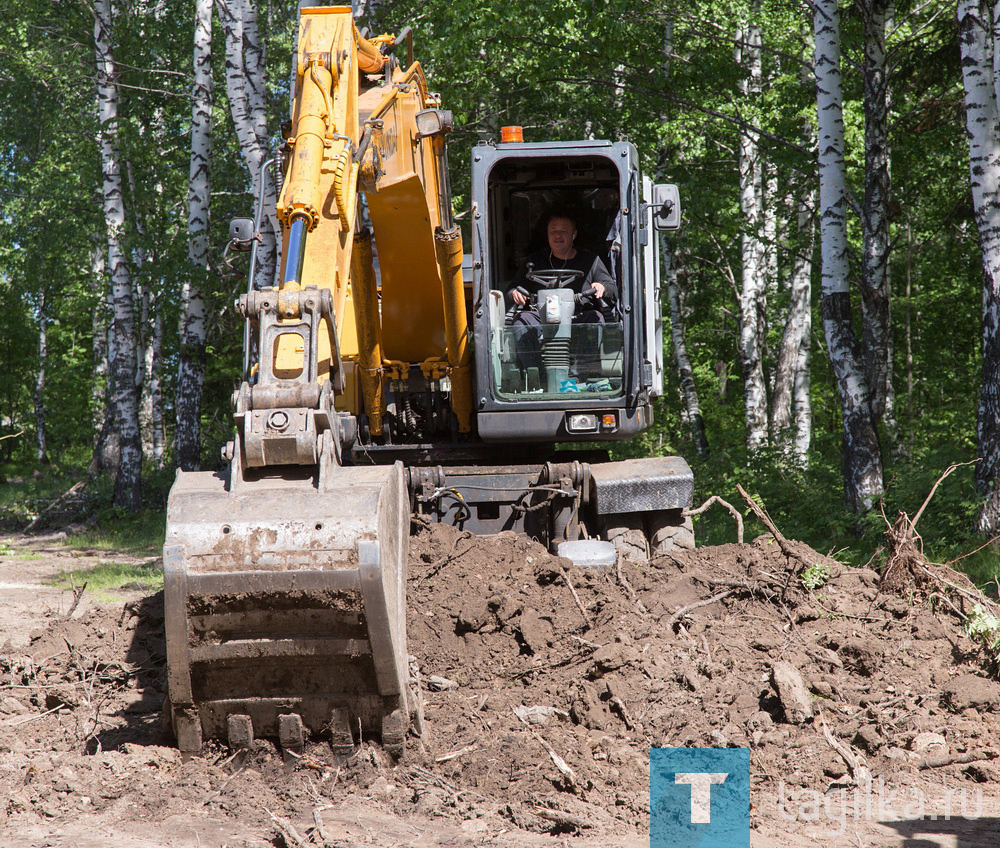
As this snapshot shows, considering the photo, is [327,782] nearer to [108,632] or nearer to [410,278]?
[108,632]

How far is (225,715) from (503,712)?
4.14ft

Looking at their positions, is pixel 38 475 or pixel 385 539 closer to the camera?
pixel 385 539

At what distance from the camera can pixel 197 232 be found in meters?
13.1

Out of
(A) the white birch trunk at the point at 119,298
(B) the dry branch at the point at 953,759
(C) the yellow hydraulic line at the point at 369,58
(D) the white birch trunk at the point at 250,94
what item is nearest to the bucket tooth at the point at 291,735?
(B) the dry branch at the point at 953,759

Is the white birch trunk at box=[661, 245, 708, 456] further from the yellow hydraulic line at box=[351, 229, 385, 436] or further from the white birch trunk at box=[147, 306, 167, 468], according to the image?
the white birch trunk at box=[147, 306, 167, 468]

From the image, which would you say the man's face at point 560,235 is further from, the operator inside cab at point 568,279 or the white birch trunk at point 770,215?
the white birch trunk at point 770,215

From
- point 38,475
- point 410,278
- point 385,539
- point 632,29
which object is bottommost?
point 38,475

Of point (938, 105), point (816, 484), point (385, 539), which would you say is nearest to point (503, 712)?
point (385, 539)

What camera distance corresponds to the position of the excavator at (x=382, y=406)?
3.93 m

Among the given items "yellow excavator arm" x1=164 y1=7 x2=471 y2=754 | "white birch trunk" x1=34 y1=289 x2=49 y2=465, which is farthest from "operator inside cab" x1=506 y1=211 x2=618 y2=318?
"white birch trunk" x1=34 y1=289 x2=49 y2=465

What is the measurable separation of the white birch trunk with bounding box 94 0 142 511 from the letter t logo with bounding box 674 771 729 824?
1174cm

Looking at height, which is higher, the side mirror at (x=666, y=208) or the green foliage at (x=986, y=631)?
the side mirror at (x=666, y=208)

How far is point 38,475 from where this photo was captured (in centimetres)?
2602

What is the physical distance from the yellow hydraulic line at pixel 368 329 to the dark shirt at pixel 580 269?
3.21 feet
